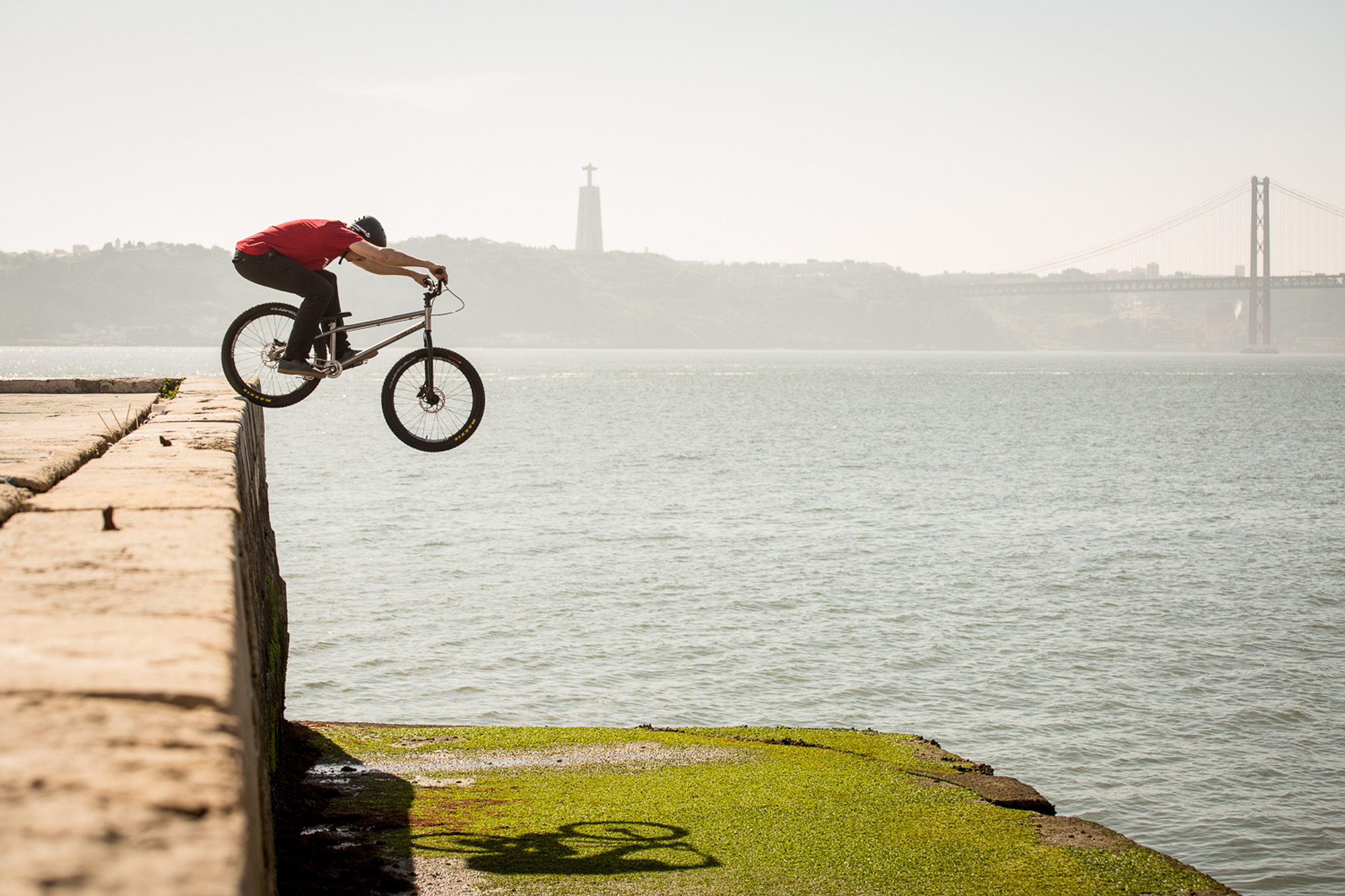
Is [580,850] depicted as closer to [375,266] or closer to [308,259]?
[375,266]

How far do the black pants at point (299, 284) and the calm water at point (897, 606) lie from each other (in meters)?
9.01

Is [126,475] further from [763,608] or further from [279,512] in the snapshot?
[279,512]

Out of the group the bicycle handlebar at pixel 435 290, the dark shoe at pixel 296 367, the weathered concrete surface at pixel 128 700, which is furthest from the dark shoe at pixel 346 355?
the weathered concrete surface at pixel 128 700

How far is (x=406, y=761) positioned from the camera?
453 inches

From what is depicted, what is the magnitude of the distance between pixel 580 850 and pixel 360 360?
4109mm

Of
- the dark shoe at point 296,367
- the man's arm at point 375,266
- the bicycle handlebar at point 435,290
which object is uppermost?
the man's arm at point 375,266

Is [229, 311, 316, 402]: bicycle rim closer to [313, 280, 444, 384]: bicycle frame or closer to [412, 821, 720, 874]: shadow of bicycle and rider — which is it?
[313, 280, 444, 384]: bicycle frame

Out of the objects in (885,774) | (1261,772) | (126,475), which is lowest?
(1261,772)

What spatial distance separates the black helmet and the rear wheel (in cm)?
88

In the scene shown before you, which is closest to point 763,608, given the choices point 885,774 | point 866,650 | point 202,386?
point 866,650

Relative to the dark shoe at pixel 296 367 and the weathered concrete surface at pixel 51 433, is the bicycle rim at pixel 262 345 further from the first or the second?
the weathered concrete surface at pixel 51 433

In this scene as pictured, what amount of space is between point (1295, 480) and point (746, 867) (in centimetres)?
4455

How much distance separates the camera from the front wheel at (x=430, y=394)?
878 cm

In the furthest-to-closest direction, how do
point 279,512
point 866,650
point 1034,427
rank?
point 1034,427 < point 279,512 < point 866,650
